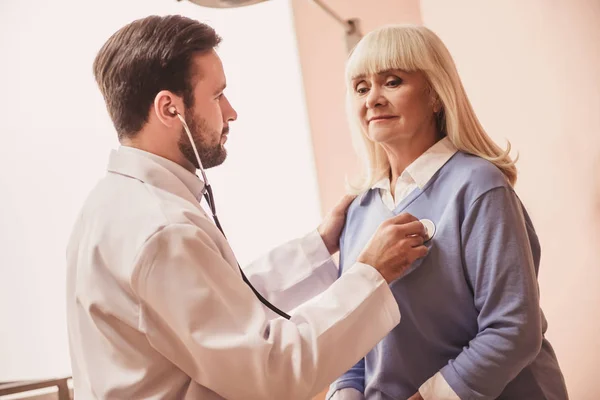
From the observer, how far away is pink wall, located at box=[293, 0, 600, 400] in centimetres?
165

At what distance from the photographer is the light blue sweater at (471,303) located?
1.04 m

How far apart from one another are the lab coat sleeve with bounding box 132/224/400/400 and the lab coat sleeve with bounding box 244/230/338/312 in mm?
377

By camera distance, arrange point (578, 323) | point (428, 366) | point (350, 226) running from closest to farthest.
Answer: point (428, 366) < point (350, 226) < point (578, 323)

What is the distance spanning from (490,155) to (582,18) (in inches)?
26.8

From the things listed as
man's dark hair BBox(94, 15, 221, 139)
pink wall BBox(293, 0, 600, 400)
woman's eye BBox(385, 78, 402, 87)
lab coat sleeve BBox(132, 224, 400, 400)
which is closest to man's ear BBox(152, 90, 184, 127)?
man's dark hair BBox(94, 15, 221, 139)

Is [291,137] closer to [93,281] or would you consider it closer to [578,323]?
[578,323]

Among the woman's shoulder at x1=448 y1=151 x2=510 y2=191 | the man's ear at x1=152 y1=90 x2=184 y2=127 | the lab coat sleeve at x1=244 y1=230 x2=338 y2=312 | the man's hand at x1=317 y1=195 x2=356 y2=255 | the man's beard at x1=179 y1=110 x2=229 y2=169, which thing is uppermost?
the man's ear at x1=152 y1=90 x2=184 y2=127

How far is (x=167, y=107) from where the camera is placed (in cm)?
115

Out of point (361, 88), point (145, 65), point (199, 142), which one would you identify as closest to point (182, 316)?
point (199, 142)

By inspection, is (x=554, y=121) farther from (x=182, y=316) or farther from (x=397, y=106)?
(x=182, y=316)

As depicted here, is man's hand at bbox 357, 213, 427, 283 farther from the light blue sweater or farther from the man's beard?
the man's beard

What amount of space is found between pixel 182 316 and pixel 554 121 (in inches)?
49.4

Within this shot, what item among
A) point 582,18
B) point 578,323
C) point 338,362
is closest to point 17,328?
point 338,362

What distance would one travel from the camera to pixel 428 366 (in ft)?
3.71
